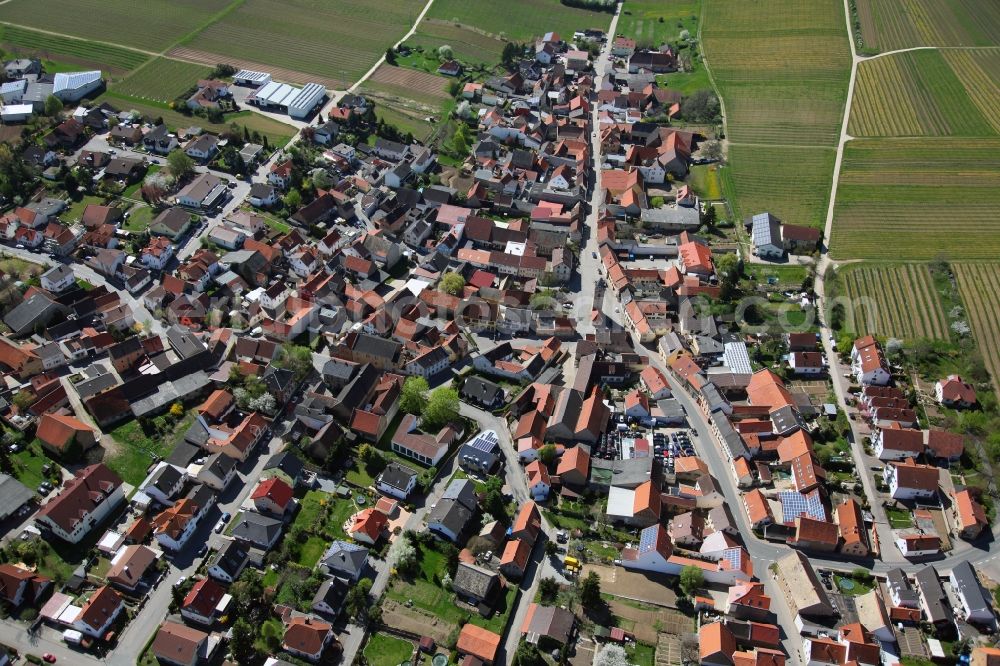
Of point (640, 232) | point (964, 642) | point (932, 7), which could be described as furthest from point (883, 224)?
point (932, 7)

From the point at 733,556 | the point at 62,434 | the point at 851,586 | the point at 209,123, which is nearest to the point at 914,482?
the point at 851,586

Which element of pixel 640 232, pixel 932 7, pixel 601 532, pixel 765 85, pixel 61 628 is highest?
pixel 932 7

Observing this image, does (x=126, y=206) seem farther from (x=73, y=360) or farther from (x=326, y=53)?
(x=326, y=53)

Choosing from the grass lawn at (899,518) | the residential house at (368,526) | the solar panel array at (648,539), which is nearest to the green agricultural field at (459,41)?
the residential house at (368,526)

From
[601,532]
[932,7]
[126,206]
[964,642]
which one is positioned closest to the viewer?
[964,642]

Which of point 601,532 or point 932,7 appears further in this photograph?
point 932,7

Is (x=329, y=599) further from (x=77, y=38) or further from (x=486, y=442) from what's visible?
(x=77, y=38)

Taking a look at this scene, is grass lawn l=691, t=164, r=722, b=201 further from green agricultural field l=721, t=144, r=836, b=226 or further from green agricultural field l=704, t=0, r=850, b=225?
green agricultural field l=704, t=0, r=850, b=225
